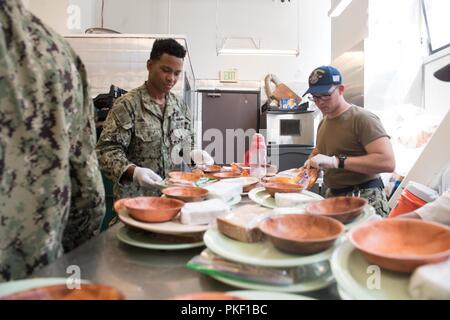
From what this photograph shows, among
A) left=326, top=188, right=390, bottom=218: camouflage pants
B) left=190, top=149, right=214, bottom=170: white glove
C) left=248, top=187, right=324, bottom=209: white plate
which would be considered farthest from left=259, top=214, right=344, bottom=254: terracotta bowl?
left=190, top=149, right=214, bottom=170: white glove

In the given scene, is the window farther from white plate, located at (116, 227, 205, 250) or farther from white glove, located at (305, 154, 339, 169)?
white plate, located at (116, 227, 205, 250)

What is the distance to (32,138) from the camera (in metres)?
0.68

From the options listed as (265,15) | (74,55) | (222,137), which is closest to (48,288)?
(74,55)

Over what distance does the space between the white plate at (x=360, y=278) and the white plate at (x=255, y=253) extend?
3cm

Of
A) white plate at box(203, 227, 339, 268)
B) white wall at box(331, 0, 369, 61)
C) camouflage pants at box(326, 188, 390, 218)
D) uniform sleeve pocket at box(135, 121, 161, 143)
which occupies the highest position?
white wall at box(331, 0, 369, 61)

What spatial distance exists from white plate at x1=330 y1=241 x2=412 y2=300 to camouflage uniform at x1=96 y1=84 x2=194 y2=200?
1.21 meters

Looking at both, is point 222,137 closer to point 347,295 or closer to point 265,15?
point 265,15

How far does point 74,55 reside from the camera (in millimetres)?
859

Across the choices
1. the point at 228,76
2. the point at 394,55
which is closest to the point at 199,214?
the point at 394,55

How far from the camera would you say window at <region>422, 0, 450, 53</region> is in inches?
122

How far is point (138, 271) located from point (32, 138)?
0.39 metres

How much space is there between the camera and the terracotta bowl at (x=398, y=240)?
54cm

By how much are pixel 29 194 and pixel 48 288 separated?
0.94 ft

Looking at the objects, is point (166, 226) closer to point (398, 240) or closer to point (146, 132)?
point (398, 240)
